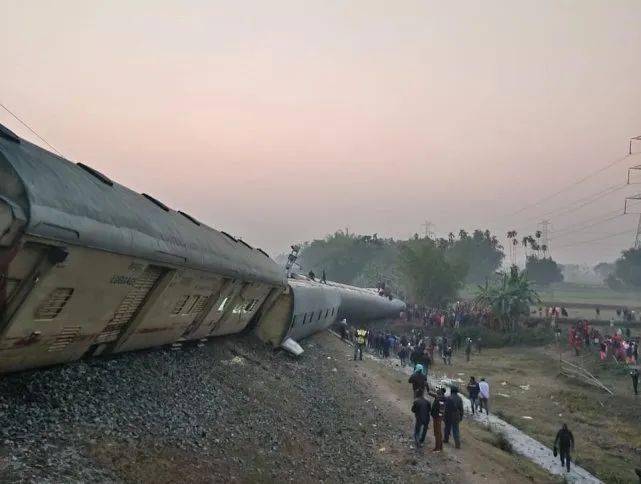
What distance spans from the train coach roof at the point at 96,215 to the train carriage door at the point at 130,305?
0.49 meters

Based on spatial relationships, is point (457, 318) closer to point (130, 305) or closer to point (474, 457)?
point (474, 457)

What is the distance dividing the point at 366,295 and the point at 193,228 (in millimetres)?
27055

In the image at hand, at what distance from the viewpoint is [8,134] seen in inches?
327

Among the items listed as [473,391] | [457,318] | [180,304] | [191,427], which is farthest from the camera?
[457,318]

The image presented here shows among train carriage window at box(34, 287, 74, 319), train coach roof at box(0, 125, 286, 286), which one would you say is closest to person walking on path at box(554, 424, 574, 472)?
train coach roof at box(0, 125, 286, 286)

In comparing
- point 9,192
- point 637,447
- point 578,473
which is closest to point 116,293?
point 9,192

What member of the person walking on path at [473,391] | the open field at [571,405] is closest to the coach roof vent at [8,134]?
the person walking on path at [473,391]

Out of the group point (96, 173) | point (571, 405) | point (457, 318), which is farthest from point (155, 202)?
point (457, 318)

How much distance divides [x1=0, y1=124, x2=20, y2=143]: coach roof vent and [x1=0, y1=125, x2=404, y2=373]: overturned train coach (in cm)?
2

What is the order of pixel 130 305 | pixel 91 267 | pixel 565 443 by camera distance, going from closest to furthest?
1. pixel 91 267
2. pixel 130 305
3. pixel 565 443

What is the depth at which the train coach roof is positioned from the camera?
738 cm

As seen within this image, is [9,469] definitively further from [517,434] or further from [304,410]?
[517,434]

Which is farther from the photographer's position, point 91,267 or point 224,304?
point 224,304

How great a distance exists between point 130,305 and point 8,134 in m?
4.07
